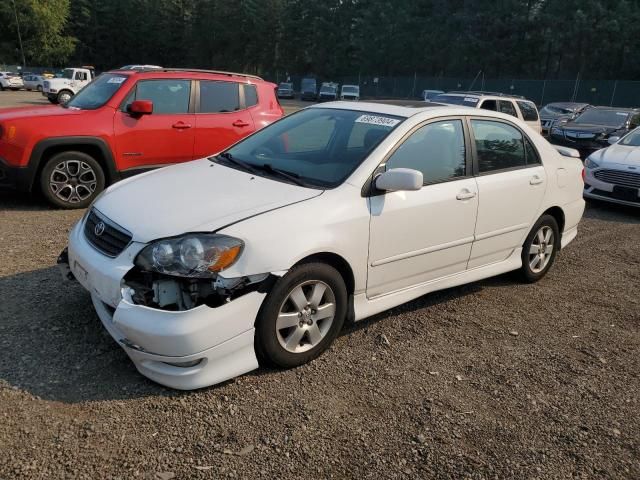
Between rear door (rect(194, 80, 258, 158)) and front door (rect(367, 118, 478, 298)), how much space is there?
3981mm

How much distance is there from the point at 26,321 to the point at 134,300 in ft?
4.07

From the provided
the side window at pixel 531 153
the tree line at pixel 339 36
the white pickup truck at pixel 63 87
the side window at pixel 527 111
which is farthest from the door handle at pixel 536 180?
the tree line at pixel 339 36

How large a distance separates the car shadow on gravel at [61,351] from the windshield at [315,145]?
1531 mm

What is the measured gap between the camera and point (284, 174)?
3.72 m

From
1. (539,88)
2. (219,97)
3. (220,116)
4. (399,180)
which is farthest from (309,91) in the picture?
(399,180)

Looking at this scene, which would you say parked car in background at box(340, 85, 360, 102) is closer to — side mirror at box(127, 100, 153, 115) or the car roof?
the car roof

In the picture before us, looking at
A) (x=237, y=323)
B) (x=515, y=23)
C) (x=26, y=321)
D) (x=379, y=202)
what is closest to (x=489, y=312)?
(x=379, y=202)

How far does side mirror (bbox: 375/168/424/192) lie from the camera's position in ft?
11.1

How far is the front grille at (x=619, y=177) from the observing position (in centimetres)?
830

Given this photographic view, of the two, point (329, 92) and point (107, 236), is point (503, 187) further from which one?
point (329, 92)

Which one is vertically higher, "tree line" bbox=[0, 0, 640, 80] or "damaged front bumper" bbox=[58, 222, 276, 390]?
"tree line" bbox=[0, 0, 640, 80]

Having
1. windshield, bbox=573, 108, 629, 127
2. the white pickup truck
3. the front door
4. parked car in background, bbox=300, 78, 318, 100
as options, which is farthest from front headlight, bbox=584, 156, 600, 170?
parked car in background, bbox=300, 78, 318, 100

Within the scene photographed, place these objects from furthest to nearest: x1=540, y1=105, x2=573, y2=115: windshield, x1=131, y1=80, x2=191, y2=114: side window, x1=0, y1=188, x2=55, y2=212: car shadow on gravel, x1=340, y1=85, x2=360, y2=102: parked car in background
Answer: x1=340, y1=85, x2=360, y2=102: parked car in background, x1=540, y1=105, x2=573, y2=115: windshield, x1=131, y1=80, x2=191, y2=114: side window, x1=0, y1=188, x2=55, y2=212: car shadow on gravel

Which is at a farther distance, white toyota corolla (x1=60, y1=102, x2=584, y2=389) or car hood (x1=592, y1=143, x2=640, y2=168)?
car hood (x1=592, y1=143, x2=640, y2=168)
